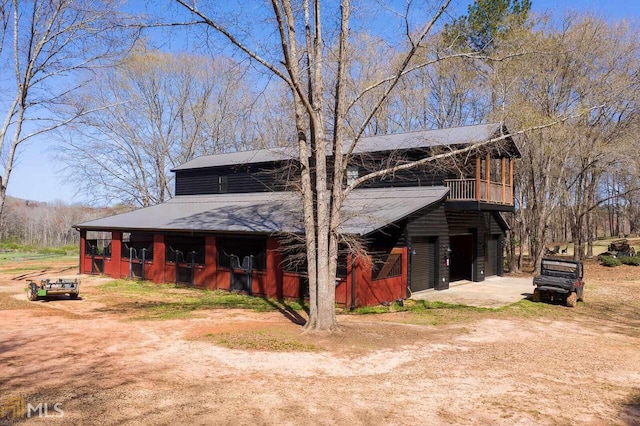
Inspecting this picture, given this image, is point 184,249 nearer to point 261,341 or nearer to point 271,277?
point 271,277

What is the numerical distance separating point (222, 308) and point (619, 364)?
1113 cm

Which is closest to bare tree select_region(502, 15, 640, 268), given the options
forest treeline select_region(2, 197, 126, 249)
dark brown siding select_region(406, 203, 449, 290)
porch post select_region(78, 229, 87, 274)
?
dark brown siding select_region(406, 203, 449, 290)

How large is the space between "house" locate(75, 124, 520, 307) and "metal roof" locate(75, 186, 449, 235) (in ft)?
0.23

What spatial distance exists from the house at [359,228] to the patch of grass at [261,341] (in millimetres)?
3406

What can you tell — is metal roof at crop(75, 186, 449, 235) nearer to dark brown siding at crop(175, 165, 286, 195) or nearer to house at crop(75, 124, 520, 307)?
house at crop(75, 124, 520, 307)

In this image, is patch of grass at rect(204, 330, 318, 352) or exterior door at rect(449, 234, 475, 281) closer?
patch of grass at rect(204, 330, 318, 352)

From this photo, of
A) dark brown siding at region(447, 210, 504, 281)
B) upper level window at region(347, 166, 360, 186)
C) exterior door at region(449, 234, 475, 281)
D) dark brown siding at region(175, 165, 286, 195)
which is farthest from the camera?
dark brown siding at region(175, 165, 286, 195)

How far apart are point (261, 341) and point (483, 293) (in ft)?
38.2

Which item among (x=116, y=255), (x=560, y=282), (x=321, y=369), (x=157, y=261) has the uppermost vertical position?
(x=116, y=255)

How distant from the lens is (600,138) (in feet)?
89.8

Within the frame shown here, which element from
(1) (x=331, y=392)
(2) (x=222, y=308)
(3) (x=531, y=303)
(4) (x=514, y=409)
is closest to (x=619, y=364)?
(4) (x=514, y=409)

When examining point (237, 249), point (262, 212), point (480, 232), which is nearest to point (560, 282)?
point (480, 232)

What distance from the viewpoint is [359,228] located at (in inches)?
602

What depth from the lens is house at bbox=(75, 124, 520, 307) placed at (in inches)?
656
